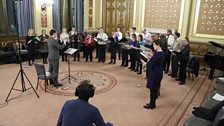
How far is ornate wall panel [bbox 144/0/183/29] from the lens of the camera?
941 centimetres

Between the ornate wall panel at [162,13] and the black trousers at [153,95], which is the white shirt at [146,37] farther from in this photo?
the black trousers at [153,95]

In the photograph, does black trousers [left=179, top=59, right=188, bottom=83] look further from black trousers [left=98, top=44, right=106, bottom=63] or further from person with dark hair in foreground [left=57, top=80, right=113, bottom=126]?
person with dark hair in foreground [left=57, top=80, right=113, bottom=126]

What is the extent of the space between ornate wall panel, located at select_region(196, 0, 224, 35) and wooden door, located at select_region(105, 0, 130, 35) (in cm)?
370

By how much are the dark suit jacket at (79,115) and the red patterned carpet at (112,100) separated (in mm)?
2082

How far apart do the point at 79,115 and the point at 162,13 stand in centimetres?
871

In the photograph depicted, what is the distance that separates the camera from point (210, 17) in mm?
8656

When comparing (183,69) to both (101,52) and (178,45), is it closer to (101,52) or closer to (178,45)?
(178,45)

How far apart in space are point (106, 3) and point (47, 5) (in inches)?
135

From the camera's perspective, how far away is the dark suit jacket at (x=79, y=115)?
6.79 feet

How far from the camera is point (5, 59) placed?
27.6ft

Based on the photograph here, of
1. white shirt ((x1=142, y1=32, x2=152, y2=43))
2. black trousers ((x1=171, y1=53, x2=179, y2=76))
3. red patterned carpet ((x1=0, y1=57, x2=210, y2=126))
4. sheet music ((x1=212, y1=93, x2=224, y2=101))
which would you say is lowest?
red patterned carpet ((x1=0, y1=57, x2=210, y2=126))

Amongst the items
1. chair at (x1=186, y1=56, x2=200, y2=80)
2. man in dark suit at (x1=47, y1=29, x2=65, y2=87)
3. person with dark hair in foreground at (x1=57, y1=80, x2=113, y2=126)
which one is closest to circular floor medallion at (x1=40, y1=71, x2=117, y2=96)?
man in dark suit at (x1=47, y1=29, x2=65, y2=87)

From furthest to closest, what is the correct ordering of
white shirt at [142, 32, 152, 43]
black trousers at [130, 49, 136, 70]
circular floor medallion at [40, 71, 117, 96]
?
white shirt at [142, 32, 152, 43] < black trousers at [130, 49, 136, 70] < circular floor medallion at [40, 71, 117, 96]

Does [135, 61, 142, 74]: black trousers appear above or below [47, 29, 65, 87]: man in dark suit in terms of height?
below
